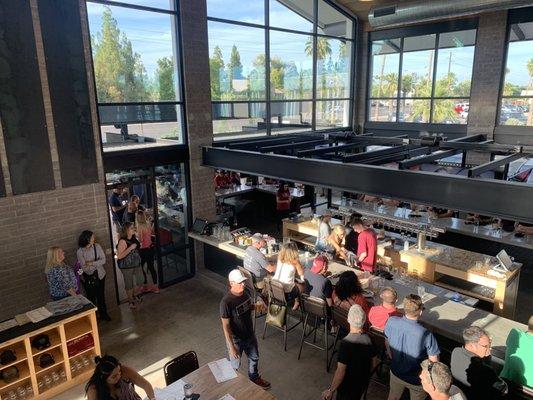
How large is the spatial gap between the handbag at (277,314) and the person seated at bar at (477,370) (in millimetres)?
2660

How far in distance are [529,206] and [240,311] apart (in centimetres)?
351

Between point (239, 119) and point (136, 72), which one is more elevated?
point (136, 72)

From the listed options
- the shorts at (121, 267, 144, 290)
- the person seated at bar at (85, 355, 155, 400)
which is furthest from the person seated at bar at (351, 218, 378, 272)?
the person seated at bar at (85, 355, 155, 400)

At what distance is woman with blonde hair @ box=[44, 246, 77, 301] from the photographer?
243 inches

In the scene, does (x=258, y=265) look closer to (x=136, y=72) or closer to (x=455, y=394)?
(x=455, y=394)

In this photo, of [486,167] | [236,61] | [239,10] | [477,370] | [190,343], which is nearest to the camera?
[477,370]

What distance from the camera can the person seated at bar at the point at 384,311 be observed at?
4.67 meters

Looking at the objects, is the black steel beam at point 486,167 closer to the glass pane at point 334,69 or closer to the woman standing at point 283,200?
the glass pane at point 334,69

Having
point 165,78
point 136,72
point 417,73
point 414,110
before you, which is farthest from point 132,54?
point 414,110

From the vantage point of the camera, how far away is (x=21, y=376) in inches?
207

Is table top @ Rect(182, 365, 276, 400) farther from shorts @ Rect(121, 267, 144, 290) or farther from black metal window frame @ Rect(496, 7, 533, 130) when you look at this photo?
black metal window frame @ Rect(496, 7, 533, 130)

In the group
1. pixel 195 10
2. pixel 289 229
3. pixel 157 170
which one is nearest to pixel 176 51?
pixel 195 10

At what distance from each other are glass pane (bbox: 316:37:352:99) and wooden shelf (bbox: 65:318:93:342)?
28.0 feet

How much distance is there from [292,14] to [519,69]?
5.65 m
